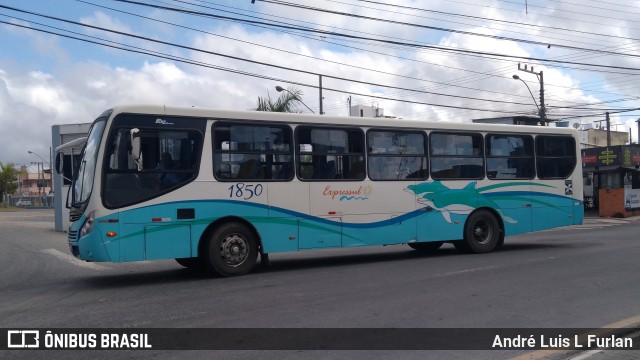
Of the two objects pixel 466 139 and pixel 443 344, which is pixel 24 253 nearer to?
pixel 466 139

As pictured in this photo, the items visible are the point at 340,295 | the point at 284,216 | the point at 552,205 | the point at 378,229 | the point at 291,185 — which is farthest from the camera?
the point at 552,205

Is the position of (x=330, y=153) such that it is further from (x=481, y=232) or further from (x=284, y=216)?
(x=481, y=232)

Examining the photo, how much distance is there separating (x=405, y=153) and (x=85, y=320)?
809cm

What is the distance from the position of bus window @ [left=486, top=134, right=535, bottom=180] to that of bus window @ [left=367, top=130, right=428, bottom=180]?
2.14 metres

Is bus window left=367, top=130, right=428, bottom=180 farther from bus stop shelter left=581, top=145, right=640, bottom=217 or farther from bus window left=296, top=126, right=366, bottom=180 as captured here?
bus stop shelter left=581, top=145, right=640, bottom=217

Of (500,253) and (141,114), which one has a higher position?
(141,114)

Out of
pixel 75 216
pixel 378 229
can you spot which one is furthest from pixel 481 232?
pixel 75 216

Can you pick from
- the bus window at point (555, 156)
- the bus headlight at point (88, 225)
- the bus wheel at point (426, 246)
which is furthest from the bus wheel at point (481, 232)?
the bus headlight at point (88, 225)

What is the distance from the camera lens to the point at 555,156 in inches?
655

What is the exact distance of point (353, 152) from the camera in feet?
43.7

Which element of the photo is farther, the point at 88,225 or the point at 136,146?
the point at 136,146

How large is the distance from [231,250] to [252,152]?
192 centimetres

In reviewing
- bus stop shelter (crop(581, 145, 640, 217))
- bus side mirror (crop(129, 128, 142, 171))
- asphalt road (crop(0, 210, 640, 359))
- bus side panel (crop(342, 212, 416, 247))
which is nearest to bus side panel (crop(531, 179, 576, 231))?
asphalt road (crop(0, 210, 640, 359))

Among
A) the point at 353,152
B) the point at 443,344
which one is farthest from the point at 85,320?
the point at 353,152
